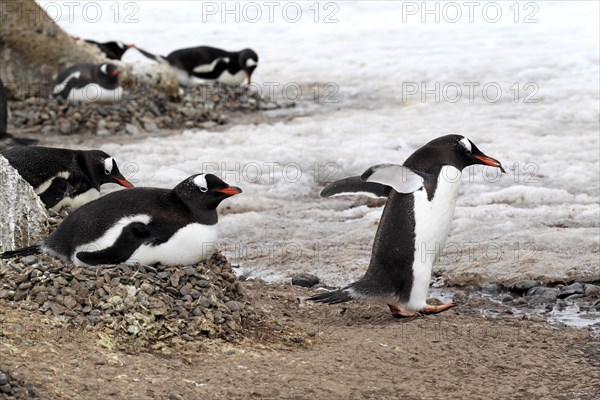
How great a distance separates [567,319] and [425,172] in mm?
1135

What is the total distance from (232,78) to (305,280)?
6695 millimetres

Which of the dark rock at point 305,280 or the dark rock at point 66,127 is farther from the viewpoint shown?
Result: the dark rock at point 66,127

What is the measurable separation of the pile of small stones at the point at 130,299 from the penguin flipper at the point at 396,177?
3.27ft

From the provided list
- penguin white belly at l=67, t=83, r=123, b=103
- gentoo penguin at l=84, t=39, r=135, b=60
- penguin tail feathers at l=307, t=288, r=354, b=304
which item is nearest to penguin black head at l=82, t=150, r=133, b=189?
penguin tail feathers at l=307, t=288, r=354, b=304

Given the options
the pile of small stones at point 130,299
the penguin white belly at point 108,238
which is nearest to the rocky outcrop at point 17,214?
the pile of small stones at point 130,299

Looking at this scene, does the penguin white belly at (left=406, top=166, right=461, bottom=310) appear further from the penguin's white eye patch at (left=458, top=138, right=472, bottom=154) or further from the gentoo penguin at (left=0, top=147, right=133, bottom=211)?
the gentoo penguin at (left=0, top=147, right=133, bottom=211)

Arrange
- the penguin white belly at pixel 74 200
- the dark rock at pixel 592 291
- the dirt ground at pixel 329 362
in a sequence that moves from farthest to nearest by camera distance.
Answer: the penguin white belly at pixel 74 200, the dark rock at pixel 592 291, the dirt ground at pixel 329 362

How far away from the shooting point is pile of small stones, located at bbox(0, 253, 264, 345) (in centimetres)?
478

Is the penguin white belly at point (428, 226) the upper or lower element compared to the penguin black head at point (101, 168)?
lower

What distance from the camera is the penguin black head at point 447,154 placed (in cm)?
597

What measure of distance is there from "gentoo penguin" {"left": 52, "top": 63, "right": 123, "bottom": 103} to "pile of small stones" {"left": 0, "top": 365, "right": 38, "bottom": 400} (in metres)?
7.32

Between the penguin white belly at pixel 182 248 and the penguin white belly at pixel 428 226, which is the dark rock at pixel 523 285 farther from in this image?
the penguin white belly at pixel 182 248

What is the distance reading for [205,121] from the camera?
37.4 ft

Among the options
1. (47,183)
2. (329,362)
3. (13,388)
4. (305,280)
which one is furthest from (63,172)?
(13,388)
